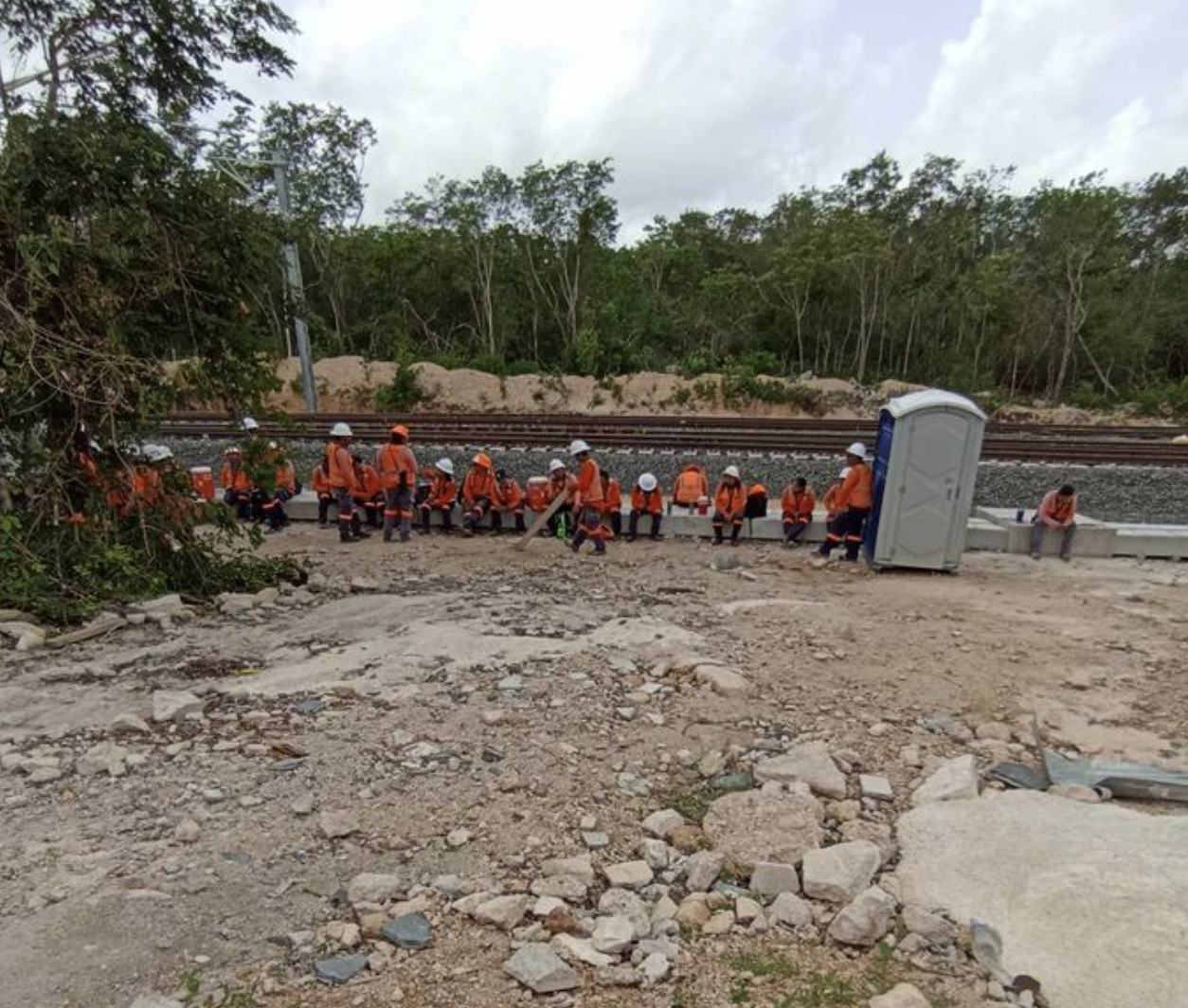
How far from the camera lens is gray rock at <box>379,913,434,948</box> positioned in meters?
2.50

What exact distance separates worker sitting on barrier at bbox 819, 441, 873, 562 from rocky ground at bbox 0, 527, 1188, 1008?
268 centimetres

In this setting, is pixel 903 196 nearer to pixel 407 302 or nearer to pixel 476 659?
pixel 407 302

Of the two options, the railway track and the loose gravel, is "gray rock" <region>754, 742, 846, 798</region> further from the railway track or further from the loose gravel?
the railway track

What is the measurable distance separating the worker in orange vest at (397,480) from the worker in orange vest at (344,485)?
0.44 meters

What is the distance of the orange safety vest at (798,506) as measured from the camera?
9.59 m

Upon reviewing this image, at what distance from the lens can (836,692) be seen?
4.67 metres

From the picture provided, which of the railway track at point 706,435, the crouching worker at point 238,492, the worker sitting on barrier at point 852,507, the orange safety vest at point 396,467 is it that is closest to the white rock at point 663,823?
the worker sitting on barrier at point 852,507

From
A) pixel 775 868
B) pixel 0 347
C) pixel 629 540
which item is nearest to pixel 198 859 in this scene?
pixel 775 868

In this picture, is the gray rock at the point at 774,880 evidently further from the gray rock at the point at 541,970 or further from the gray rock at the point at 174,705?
the gray rock at the point at 174,705

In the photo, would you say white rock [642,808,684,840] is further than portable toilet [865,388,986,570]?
No

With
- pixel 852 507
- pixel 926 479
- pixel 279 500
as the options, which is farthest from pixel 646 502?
pixel 279 500

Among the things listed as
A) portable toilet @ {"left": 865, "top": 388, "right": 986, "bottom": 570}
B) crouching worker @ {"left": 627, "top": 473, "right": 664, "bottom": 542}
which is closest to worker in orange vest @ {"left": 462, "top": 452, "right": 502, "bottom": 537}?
crouching worker @ {"left": 627, "top": 473, "right": 664, "bottom": 542}

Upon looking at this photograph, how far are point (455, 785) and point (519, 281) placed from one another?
30855 mm

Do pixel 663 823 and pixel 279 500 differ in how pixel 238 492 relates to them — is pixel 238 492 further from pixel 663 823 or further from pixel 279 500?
pixel 663 823
